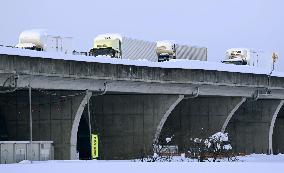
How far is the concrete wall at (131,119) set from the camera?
54.4 metres

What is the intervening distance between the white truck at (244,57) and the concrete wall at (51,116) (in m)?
22.6

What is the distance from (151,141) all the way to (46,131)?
977 centimetres

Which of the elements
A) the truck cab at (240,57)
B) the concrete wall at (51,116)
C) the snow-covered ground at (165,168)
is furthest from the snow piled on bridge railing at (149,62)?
the snow-covered ground at (165,168)

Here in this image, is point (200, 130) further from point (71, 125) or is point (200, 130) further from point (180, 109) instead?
point (71, 125)

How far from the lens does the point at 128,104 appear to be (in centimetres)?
5459

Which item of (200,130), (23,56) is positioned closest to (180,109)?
(200,130)

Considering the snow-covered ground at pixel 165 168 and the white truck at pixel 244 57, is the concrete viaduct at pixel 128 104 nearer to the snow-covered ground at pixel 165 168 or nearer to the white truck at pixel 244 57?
the white truck at pixel 244 57

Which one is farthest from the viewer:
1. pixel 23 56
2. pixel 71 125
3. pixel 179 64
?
pixel 179 64

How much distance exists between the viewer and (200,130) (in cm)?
6200

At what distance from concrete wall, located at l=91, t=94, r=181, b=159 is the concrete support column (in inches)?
656

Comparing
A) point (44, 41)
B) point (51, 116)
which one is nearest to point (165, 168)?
point (51, 116)

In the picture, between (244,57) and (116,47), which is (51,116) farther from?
A: (244,57)

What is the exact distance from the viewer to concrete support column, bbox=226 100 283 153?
68250mm

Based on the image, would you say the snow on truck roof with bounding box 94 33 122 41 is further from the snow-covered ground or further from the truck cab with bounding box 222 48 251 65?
the snow-covered ground
